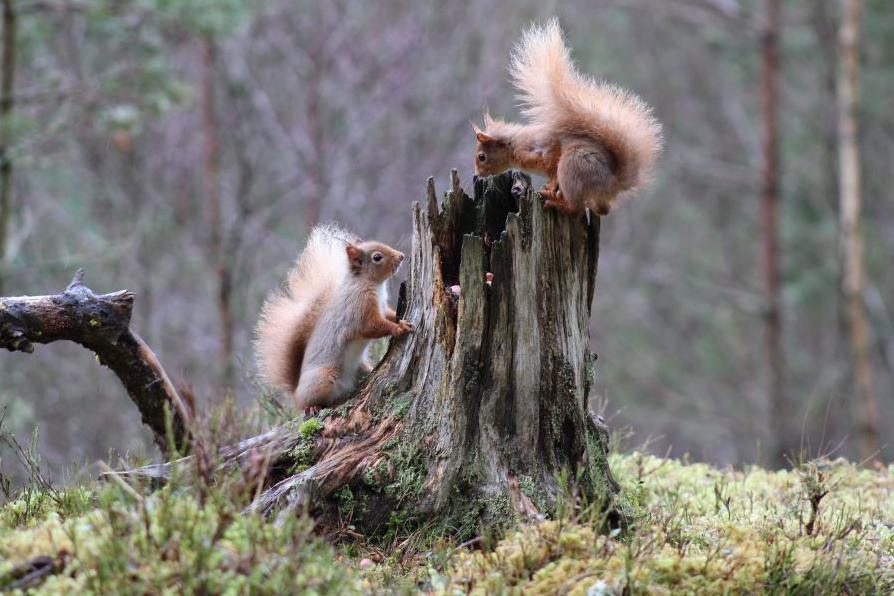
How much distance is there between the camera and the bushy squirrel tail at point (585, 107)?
448 cm

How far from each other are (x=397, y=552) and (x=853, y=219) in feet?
32.2

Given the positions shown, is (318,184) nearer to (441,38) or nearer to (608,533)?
(441,38)

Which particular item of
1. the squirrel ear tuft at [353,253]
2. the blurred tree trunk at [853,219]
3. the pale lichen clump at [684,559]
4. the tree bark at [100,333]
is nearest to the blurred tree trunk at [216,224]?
the squirrel ear tuft at [353,253]

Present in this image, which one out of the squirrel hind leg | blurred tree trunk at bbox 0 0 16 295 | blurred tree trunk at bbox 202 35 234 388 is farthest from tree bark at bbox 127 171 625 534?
blurred tree trunk at bbox 202 35 234 388

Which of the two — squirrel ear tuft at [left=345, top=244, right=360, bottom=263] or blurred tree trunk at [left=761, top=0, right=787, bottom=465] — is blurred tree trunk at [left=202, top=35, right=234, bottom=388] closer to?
squirrel ear tuft at [left=345, top=244, right=360, bottom=263]

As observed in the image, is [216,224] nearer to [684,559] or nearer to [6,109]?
[6,109]

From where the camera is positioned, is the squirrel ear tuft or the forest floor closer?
the forest floor

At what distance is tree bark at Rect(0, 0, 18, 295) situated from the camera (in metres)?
7.75

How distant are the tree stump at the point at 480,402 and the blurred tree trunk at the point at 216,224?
5640 mm

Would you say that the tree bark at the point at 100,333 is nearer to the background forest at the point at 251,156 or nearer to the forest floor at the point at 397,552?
the forest floor at the point at 397,552

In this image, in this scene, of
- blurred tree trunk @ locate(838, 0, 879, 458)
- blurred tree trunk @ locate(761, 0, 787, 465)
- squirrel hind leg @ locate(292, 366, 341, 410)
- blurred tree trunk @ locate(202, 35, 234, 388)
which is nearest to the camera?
squirrel hind leg @ locate(292, 366, 341, 410)

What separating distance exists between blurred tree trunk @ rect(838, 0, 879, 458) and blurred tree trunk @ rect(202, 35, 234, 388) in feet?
24.2

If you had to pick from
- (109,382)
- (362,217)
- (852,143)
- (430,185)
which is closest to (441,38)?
(362,217)

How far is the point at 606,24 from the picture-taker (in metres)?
21.2
